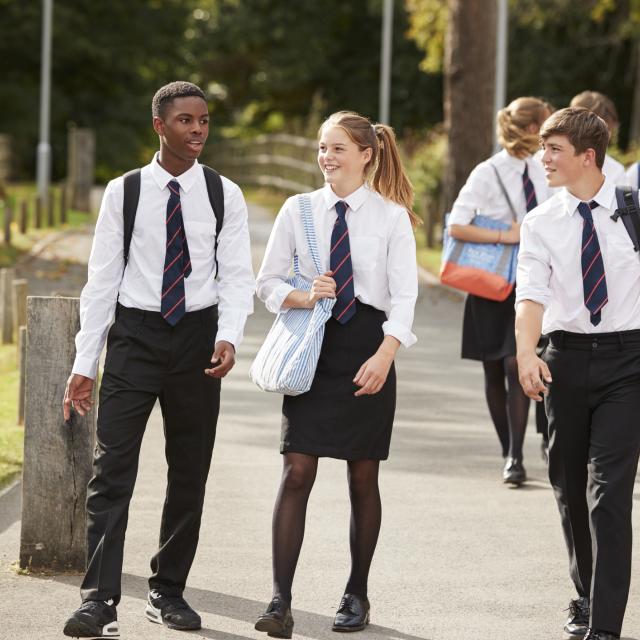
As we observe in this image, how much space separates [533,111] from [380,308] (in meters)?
2.87

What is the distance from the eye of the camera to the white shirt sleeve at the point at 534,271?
17.2 ft

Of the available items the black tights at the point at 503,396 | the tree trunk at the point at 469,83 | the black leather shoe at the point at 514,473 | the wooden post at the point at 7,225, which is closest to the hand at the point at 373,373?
the black leather shoe at the point at 514,473

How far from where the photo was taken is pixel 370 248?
536 cm

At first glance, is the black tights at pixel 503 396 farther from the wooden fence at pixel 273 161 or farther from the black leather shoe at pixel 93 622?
the wooden fence at pixel 273 161

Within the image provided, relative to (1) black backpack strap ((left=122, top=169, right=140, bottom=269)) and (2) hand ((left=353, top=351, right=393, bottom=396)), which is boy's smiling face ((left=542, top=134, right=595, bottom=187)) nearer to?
(2) hand ((left=353, top=351, right=393, bottom=396))

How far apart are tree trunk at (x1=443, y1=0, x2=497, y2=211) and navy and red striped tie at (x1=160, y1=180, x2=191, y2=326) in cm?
1603

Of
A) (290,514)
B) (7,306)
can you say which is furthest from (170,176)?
(7,306)

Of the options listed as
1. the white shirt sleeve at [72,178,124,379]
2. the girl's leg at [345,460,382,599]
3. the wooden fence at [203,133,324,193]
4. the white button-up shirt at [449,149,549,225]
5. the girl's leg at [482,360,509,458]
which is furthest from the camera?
the wooden fence at [203,133,324,193]

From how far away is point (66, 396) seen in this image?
5387 millimetres

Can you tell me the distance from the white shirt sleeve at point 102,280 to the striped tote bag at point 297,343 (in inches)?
21.9

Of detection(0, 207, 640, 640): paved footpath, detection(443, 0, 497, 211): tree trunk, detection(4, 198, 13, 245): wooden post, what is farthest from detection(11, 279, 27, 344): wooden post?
detection(443, 0, 497, 211): tree trunk

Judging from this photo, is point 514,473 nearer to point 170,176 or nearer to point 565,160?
point 565,160

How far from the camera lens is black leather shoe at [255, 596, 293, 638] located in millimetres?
5082

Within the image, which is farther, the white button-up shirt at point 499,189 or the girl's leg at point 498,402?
the girl's leg at point 498,402
